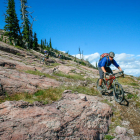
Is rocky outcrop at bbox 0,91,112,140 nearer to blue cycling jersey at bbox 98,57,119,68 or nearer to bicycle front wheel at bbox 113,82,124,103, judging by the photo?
bicycle front wheel at bbox 113,82,124,103

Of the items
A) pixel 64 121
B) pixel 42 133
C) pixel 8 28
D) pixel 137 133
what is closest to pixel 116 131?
pixel 137 133

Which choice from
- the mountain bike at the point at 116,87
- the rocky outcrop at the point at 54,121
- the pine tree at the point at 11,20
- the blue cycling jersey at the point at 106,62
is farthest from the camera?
the pine tree at the point at 11,20

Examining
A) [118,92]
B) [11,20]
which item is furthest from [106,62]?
[11,20]

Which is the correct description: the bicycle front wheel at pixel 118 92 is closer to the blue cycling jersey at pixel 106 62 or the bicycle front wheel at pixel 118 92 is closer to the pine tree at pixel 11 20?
the blue cycling jersey at pixel 106 62

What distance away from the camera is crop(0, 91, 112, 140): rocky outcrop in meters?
2.61

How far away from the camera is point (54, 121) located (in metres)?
3.09

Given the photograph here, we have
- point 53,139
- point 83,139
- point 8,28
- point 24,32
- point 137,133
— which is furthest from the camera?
point 24,32

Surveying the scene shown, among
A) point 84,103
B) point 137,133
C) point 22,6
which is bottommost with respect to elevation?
point 137,133

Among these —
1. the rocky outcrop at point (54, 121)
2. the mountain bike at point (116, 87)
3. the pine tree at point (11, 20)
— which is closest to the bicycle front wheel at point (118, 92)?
the mountain bike at point (116, 87)

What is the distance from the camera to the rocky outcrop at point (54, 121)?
2.61 meters

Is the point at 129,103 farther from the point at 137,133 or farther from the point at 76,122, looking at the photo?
the point at 76,122

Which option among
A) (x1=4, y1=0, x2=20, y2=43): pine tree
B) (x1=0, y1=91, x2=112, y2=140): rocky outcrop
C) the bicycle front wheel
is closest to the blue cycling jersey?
the bicycle front wheel

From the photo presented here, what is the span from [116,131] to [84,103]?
1.46 metres

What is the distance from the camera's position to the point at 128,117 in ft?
13.6
